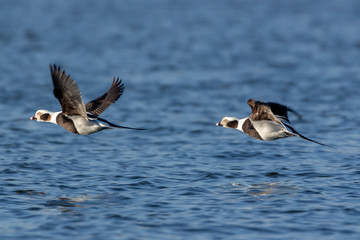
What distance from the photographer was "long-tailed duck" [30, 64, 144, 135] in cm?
1153

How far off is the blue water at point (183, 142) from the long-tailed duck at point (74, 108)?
1.04 metres

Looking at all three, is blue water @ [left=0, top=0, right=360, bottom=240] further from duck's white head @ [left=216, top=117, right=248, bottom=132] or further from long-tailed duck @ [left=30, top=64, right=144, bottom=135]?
long-tailed duck @ [left=30, top=64, right=144, bottom=135]

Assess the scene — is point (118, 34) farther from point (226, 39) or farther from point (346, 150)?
point (346, 150)

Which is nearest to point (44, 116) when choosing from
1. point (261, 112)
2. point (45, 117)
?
point (45, 117)

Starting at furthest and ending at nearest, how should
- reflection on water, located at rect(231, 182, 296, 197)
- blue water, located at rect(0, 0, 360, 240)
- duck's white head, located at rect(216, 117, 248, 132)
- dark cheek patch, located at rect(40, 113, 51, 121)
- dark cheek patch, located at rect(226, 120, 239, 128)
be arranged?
dark cheek patch, located at rect(226, 120, 239, 128)
duck's white head, located at rect(216, 117, 248, 132)
dark cheek patch, located at rect(40, 113, 51, 121)
reflection on water, located at rect(231, 182, 296, 197)
blue water, located at rect(0, 0, 360, 240)

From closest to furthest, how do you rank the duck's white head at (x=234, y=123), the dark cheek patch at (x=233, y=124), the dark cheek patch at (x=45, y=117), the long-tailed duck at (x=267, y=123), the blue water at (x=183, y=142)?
Result: the blue water at (x=183, y=142)
the long-tailed duck at (x=267, y=123)
the dark cheek patch at (x=45, y=117)
the duck's white head at (x=234, y=123)
the dark cheek patch at (x=233, y=124)

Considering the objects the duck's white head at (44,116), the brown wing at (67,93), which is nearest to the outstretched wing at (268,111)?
the brown wing at (67,93)

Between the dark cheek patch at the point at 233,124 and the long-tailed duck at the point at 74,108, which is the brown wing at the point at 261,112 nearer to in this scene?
the dark cheek patch at the point at 233,124

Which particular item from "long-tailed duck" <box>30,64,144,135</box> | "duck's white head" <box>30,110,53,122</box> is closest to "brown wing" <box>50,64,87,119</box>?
"long-tailed duck" <box>30,64,144,135</box>

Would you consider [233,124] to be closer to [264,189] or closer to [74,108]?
[264,189]

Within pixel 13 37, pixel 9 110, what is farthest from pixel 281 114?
pixel 13 37

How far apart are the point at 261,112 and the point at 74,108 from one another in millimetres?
3586

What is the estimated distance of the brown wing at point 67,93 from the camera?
1145 cm

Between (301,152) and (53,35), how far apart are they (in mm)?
26343
